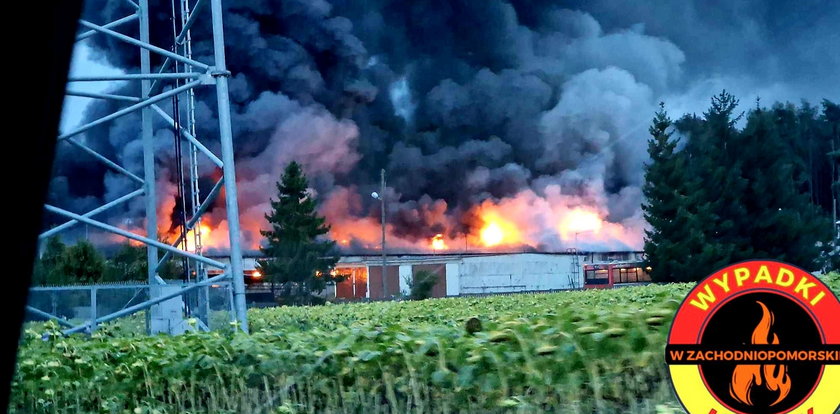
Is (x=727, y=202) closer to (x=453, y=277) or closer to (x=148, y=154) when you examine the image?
(x=453, y=277)

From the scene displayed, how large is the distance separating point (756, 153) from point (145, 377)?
29985 millimetres

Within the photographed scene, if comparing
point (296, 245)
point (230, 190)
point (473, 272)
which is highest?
point (296, 245)

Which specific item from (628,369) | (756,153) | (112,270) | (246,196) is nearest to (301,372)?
(628,369)

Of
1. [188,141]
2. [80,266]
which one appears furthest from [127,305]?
[80,266]

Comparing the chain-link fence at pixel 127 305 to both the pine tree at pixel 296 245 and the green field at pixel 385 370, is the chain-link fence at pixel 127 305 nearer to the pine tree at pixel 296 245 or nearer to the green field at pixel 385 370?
the green field at pixel 385 370

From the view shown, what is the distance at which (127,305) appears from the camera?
7309 millimetres

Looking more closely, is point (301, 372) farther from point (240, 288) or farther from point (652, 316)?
point (240, 288)

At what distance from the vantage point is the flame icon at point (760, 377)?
6.18 ft

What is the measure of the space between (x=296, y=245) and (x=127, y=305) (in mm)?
19686

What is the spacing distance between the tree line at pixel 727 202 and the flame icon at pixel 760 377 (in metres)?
27.0

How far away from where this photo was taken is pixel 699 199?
95.3ft

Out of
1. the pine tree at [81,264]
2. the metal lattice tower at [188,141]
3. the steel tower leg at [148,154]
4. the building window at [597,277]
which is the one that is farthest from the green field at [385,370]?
the building window at [597,277]

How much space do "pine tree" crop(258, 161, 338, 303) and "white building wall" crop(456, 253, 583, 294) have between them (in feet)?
21.9

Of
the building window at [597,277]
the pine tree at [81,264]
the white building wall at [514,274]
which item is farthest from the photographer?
the building window at [597,277]
